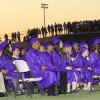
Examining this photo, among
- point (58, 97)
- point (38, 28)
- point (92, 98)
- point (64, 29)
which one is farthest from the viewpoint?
point (38, 28)

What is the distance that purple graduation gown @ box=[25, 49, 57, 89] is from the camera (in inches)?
483

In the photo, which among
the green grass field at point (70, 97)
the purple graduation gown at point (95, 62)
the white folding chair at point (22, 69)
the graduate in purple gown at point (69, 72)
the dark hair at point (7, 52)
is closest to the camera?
the green grass field at point (70, 97)

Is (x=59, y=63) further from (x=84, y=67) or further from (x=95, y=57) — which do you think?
(x=84, y=67)

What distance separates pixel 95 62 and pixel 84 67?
109 centimetres

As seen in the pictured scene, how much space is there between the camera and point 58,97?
1178 centimetres

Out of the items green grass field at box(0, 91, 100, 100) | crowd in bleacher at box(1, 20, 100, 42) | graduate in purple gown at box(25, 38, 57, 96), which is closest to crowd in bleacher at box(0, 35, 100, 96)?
graduate in purple gown at box(25, 38, 57, 96)

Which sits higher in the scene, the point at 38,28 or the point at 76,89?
the point at 38,28

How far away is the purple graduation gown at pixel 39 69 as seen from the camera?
40.2 ft

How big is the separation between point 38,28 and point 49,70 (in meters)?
32.4

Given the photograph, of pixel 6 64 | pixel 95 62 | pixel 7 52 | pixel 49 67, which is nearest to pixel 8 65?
pixel 6 64

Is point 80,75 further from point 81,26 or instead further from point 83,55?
point 81,26

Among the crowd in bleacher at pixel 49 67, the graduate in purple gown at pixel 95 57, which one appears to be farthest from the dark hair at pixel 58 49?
the graduate in purple gown at pixel 95 57

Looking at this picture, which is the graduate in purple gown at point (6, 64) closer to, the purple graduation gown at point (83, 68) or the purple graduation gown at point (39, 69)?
the purple graduation gown at point (39, 69)

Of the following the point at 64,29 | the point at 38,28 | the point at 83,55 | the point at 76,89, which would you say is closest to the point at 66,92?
the point at 76,89
